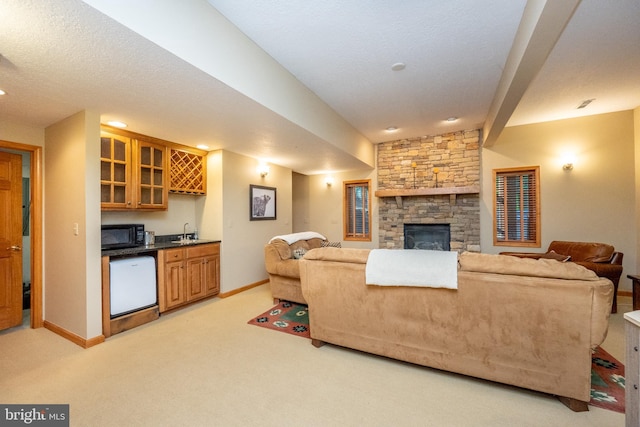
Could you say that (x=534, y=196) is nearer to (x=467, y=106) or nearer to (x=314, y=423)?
(x=467, y=106)

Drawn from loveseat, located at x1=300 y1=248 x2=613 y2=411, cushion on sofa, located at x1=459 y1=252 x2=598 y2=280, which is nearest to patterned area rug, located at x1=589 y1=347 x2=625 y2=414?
loveseat, located at x1=300 y1=248 x2=613 y2=411

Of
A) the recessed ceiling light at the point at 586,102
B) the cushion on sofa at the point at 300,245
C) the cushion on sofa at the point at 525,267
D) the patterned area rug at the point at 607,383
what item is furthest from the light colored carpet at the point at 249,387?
the recessed ceiling light at the point at 586,102

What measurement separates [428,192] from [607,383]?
3602 mm

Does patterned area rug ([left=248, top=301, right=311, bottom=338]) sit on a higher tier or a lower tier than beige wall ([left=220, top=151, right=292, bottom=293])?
lower

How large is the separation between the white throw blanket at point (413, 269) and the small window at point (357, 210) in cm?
393

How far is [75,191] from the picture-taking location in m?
2.67

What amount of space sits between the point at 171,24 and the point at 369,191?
4913 millimetres

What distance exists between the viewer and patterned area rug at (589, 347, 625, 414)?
1.73 metres

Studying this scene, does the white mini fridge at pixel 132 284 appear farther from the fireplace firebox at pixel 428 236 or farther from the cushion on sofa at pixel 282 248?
the fireplace firebox at pixel 428 236

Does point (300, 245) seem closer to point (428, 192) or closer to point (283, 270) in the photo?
point (283, 270)

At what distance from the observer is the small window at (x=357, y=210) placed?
20.1 ft

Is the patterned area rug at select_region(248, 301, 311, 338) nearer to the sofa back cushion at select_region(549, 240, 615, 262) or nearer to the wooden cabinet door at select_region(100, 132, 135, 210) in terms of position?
the wooden cabinet door at select_region(100, 132, 135, 210)

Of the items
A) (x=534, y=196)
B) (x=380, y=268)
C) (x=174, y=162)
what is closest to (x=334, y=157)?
(x=174, y=162)

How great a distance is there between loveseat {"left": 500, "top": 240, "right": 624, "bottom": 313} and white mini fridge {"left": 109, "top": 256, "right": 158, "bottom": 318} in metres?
4.82
